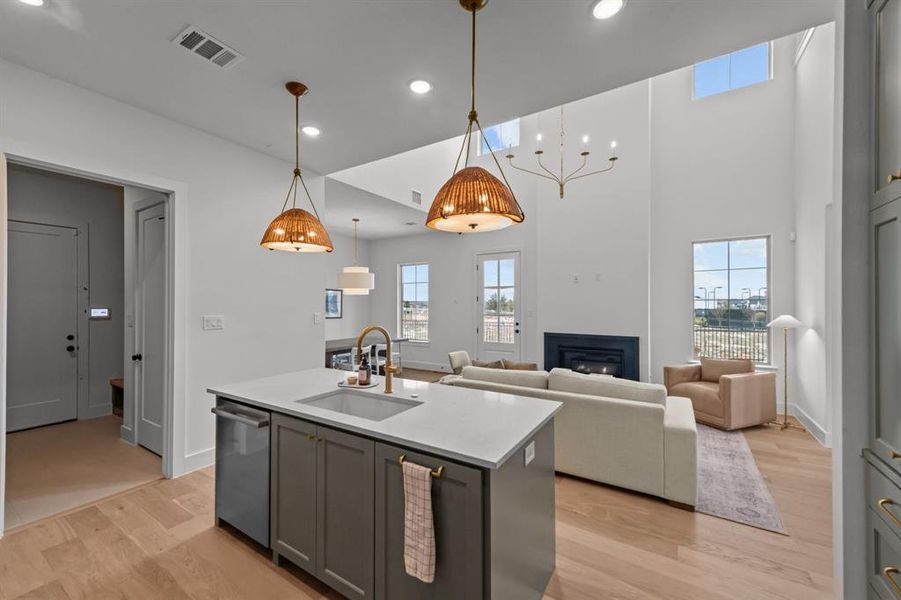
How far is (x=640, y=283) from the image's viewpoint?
5406 millimetres

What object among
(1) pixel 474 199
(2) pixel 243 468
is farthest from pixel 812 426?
(2) pixel 243 468

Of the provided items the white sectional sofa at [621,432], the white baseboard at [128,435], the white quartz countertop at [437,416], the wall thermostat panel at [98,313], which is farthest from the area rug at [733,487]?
the wall thermostat panel at [98,313]

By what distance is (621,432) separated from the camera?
107 inches

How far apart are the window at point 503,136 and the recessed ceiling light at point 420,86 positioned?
4.47m

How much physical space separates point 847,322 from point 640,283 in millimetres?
4173

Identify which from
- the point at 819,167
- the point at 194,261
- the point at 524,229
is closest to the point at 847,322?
the point at 819,167

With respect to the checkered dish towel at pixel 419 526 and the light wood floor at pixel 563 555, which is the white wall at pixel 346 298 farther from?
the checkered dish towel at pixel 419 526

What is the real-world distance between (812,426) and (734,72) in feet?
15.0

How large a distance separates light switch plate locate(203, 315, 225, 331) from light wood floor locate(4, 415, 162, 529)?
3.94ft

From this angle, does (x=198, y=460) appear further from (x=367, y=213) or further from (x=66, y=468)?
(x=367, y=213)

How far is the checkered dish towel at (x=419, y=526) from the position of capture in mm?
1382

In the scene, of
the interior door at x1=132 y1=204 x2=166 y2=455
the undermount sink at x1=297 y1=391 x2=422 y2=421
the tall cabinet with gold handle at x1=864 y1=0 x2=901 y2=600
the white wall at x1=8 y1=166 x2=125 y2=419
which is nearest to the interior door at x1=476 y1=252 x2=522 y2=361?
the undermount sink at x1=297 y1=391 x2=422 y2=421

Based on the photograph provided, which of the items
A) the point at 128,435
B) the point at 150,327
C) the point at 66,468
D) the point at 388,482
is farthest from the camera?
the point at 128,435

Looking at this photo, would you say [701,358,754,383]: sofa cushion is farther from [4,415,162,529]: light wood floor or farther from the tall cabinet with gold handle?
[4,415,162,529]: light wood floor
